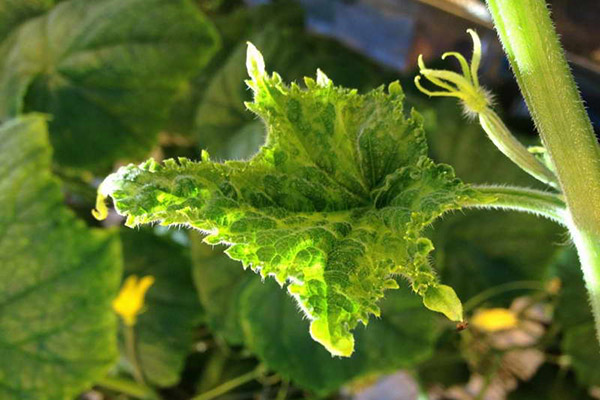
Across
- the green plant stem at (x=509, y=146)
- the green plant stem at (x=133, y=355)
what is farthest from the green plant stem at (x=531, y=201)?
the green plant stem at (x=133, y=355)

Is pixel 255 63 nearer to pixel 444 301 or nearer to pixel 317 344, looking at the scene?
pixel 444 301

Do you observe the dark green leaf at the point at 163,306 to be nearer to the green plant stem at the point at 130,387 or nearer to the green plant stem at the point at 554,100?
the green plant stem at the point at 130,387

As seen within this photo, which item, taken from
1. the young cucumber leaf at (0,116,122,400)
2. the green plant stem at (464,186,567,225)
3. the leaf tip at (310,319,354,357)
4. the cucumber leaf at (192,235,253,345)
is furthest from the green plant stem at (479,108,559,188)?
the cucumber leaf at (192,235,253,345)

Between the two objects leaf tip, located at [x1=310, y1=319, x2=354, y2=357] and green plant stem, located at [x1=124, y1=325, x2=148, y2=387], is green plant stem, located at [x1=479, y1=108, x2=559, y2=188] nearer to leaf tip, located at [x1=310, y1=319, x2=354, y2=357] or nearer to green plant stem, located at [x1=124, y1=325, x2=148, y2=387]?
leaf tip, located at [x1=310, y1=319, x2=354, y2=357]

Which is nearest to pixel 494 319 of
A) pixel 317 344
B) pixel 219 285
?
pixel 317 344

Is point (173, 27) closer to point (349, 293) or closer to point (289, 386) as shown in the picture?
point (289, 386)
